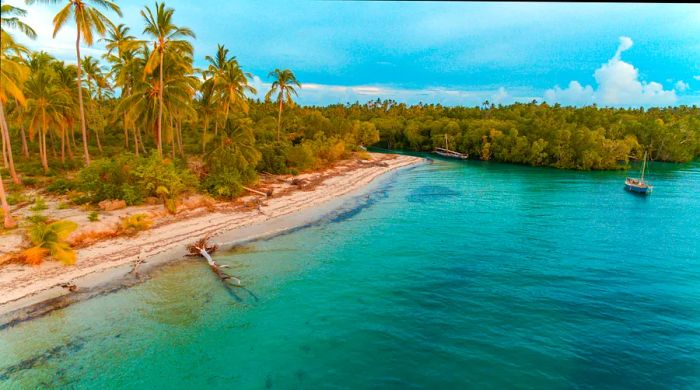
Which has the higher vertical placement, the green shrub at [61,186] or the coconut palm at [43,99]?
the coconut palm at [43,99]

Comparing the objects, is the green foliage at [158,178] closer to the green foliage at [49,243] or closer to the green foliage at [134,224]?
the green foliage at [134,224]

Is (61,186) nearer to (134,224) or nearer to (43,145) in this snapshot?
(43,145)

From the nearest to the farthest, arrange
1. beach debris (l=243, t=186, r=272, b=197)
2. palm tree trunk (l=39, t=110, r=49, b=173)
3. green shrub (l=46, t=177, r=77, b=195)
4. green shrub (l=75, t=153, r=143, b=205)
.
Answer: green shrub (l=75, t=153, r=143, b=205) < green shrub (l=46, t=177, r=77, b=195) < palm tree trunk (l=39, t=110, r=49, b=173) < beach debris (l=243, t=186, r=272, b=197)

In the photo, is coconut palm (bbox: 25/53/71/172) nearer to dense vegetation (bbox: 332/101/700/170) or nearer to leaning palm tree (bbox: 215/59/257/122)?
leaning palm tree (bbox: 215/59/257/122)

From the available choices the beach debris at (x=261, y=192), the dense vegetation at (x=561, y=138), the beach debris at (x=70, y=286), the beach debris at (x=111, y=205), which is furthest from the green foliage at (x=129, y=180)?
the dense vegetation at (x=561, y=138)

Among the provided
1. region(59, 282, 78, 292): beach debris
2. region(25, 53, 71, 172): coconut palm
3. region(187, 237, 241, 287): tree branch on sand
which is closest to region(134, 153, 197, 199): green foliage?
region(187, 237, 241, 287): tree branch on sand
